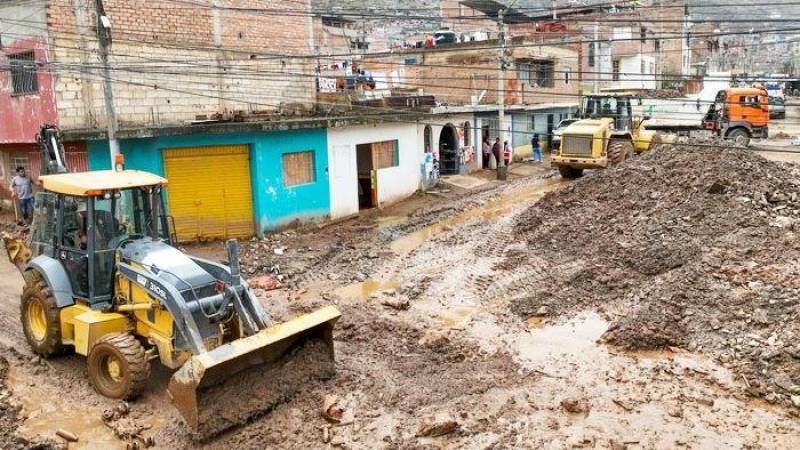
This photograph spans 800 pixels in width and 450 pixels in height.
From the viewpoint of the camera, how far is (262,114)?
21672mm

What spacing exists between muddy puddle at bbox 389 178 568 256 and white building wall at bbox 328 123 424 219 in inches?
124

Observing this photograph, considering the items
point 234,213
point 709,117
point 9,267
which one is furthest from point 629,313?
point 709,117

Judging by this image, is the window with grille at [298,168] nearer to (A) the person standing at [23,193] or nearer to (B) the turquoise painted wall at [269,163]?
(B) the turquoise painted wall at [269,163]

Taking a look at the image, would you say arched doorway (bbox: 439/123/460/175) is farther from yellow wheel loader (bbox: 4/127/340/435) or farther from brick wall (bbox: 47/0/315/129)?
yellow wheel loader (bbox: 4/127/340/435)

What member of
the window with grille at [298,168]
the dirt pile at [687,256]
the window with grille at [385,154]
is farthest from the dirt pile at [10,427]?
the window with grille at [385,154]

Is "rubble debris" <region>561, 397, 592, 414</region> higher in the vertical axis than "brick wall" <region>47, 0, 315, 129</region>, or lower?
lower

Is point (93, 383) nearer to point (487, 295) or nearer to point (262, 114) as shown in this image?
point (487, 295)

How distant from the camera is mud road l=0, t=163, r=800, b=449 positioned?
728cm

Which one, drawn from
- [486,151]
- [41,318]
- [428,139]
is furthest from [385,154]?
[41,318]

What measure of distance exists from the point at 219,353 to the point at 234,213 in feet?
37.0

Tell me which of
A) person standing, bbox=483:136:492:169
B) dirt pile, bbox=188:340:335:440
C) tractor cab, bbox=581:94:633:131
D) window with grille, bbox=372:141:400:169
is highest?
tractor cab, bbox=581:94:633:131

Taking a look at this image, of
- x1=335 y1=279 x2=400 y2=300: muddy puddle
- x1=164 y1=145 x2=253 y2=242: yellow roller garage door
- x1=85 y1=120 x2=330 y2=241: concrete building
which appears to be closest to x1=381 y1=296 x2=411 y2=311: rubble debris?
x1=335 y1=279 x2=400 y2=300: muddy puddle

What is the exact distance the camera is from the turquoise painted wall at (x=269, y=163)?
16609 millimetres

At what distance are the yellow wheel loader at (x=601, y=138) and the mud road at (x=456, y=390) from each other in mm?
10233
